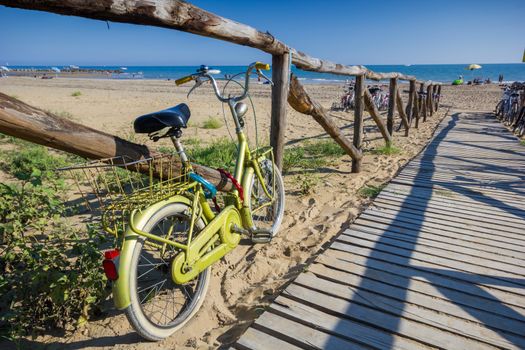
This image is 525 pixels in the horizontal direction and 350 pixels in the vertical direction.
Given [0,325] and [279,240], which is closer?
[0,325]

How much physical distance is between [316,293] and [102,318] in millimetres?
1447

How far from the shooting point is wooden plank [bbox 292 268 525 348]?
75.1 inches

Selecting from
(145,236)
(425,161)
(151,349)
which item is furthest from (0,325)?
(425,161)

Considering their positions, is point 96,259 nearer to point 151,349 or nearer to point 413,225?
point 151,349

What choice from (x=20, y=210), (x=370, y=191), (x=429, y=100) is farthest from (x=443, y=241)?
(x=429, y=100)

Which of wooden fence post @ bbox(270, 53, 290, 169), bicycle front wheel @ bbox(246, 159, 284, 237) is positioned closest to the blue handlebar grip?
bicycle front wheel @ bbox(246, 159, 284, 237)

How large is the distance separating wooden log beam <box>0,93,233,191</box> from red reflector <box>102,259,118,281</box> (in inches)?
27.2

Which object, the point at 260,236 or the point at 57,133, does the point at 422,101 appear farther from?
the point at 57,133

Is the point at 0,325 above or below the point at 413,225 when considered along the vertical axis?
below

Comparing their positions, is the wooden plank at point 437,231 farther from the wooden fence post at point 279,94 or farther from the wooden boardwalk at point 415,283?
the wooden fence post at point 279,94

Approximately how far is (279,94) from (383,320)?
86.8 inches

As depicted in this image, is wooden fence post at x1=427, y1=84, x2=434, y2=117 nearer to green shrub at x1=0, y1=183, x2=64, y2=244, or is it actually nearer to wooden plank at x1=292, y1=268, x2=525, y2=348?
wooden plank at x1=292, y1=268, x2=525, y2=348

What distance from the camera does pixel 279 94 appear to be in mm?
3305

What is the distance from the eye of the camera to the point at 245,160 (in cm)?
297
